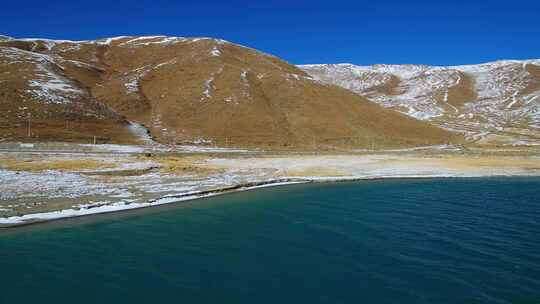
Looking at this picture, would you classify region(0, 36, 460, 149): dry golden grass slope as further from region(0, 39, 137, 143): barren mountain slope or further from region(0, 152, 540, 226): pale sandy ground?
region(0, 152, 540, 226): pale sandy ground

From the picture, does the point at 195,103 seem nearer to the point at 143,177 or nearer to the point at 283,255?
the point at 143,177

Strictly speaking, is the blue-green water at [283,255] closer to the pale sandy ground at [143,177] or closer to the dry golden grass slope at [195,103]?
the pale sandy ground at [143,177]

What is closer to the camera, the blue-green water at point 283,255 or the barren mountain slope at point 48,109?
the blue-green water at point 283,255

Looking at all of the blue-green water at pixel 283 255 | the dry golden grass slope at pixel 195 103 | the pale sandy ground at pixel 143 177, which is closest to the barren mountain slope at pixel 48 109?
the dry golden grass slope at pixel 195 103

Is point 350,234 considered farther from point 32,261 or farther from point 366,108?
point 366,108

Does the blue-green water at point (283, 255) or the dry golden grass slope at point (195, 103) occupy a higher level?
the dry golden grass slope at point (195, 103)

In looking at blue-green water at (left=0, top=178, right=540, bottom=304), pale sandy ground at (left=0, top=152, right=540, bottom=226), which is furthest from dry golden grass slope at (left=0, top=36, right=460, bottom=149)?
blue-green water at (left=0, top=178, right=540, bottom=304)

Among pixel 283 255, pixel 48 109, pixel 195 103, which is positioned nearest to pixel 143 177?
pixel 283 255

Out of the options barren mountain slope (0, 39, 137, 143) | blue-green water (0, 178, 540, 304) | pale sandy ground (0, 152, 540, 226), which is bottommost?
blue-green water (0, 178, 540, 304)
